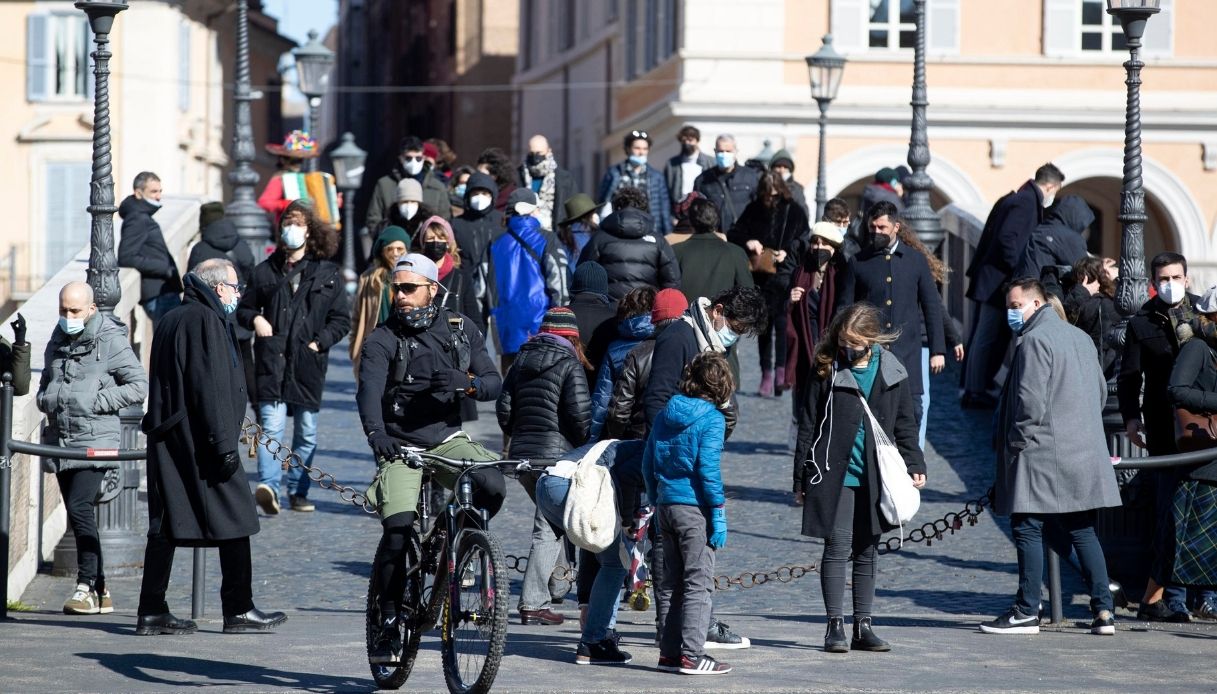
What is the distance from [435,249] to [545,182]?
5474 millimetres

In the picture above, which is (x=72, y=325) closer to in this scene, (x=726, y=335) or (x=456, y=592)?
(x=726, y=335)

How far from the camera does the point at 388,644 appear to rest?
911 centimetres

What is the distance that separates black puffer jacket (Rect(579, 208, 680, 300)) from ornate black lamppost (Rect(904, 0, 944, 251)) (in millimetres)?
4585

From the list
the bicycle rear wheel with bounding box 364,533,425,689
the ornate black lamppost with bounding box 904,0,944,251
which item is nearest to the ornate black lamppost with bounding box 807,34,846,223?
the ornate black lamppost with bounding box 904,0,944,251

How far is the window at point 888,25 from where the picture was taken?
115 feet

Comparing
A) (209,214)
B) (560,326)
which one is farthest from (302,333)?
(560,326)

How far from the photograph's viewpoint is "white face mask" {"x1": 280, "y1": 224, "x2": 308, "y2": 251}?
48.2ft

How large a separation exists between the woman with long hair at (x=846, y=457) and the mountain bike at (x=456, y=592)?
1.70 m

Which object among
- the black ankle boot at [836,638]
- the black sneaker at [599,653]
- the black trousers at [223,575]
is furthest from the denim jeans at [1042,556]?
the black trousers at [223,575]

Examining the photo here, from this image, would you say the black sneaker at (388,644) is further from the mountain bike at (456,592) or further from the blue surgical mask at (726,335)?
the blue surgical mask at (726,335)

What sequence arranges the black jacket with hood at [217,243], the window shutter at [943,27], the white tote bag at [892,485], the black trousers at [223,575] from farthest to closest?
the window shutter at [943,27] < the black jacket with hood at [217,243] < the black trousers at [223,575] < the white tote bag at [892,485]

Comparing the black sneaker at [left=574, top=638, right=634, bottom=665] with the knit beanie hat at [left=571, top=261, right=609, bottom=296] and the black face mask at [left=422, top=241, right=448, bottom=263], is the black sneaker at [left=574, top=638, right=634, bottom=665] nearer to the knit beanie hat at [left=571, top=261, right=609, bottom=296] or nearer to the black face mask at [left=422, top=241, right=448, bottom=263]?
the knit beanie hat at [left=571, top=261, right=609, bottom=296]

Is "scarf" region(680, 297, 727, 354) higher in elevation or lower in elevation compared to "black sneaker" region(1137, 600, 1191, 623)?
higher

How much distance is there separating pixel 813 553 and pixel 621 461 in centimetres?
370
